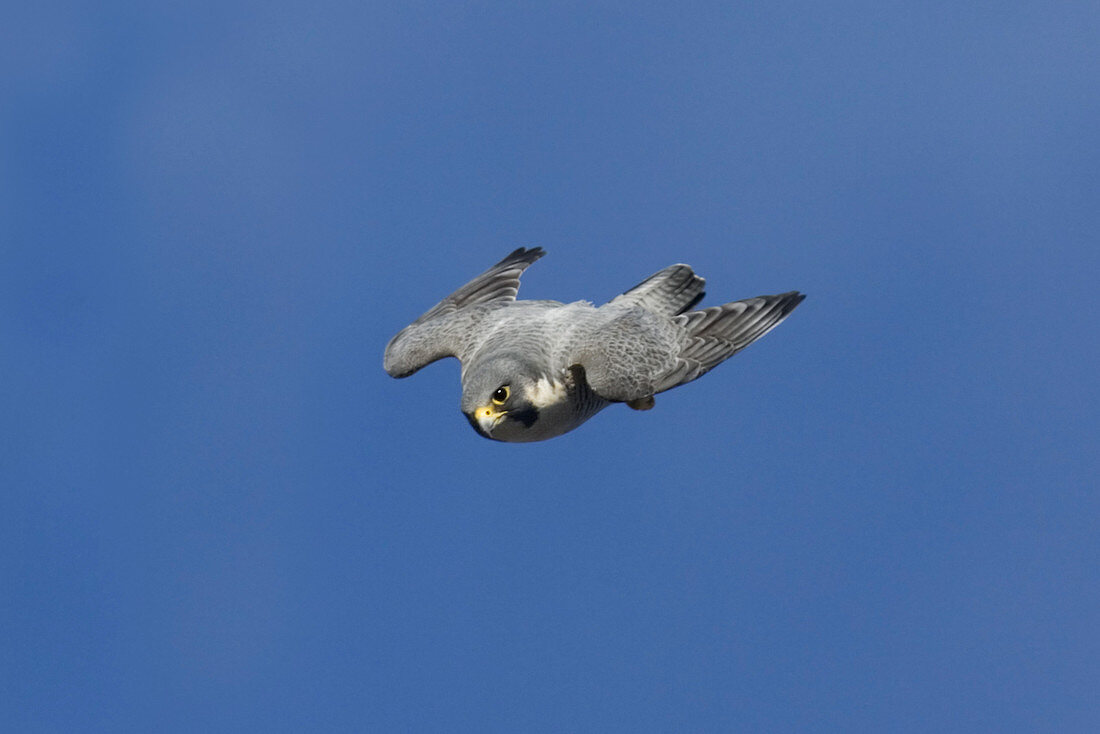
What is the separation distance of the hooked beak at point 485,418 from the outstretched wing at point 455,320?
307 centimetres

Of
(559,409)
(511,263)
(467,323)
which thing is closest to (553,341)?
(559,409)

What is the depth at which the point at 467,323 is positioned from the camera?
20.2m

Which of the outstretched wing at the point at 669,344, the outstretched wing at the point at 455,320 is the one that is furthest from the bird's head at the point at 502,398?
the outstretched wing at the point at 455,320

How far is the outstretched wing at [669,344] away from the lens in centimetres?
1755

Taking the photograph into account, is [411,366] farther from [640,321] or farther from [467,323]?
[640,321]

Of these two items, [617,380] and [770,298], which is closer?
[617,380]

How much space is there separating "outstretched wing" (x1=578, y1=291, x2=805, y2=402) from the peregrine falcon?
14 mm

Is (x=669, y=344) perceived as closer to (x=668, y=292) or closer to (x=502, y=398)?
(x=668, y=292)

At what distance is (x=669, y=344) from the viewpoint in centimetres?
1856

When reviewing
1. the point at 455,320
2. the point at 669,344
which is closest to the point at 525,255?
the point at 455,320

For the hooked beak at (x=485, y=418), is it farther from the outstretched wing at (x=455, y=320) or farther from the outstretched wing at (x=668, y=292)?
the outstretched wing at (x=668, y=292)

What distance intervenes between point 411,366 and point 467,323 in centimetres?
106

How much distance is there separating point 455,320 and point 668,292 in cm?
314

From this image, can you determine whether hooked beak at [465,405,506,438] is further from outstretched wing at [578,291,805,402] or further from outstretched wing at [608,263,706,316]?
outstretched wing at [608,263,706,316]
